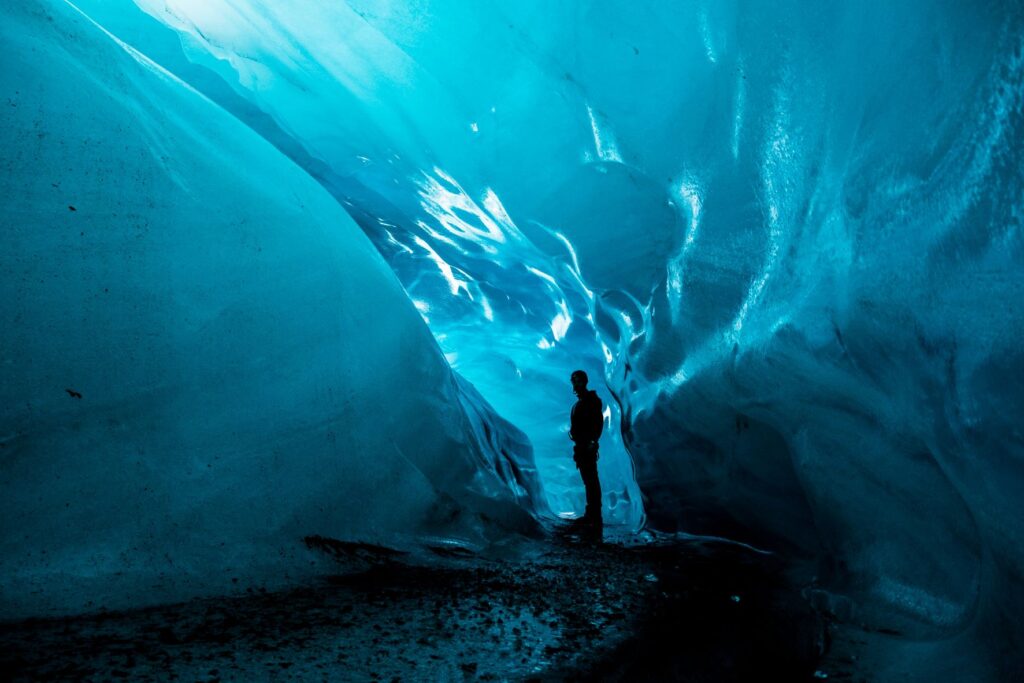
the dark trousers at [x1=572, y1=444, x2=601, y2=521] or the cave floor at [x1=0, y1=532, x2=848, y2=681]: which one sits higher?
the dark trousers at [x1=572, y1=444, x2=601, y2=521]

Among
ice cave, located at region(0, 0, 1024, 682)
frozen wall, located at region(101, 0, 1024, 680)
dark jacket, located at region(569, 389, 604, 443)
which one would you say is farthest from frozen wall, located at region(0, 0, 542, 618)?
dark jacket, located at region(569, 389, 604, 443)

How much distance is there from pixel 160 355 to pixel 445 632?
4.63ft

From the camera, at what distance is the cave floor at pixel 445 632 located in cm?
164

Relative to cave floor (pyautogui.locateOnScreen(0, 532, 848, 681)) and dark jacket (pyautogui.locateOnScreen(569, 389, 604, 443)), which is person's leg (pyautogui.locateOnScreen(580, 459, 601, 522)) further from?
cave floor (pyautogui.locateOnScreen(0, 532, 848, 681))

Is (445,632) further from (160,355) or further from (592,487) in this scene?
(592,487)

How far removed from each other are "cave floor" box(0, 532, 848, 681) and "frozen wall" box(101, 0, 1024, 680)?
0.54m

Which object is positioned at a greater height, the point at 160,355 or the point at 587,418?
the point at 587,418

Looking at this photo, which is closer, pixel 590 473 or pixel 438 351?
pixel 438 351

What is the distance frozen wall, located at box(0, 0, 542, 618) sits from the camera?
221 cm

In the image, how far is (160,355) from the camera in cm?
249

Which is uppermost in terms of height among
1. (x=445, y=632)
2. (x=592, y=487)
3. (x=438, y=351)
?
(x=438, y=351)

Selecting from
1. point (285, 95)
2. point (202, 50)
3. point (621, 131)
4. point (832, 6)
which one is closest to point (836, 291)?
point (832, 6)

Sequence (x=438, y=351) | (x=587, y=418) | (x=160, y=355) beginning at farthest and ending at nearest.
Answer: (x=587, y=418)
(x=438, y=351)
(x=160, y=355)

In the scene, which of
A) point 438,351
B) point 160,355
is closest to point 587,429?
point 438,351
